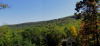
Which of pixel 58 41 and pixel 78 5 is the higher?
pixel 78 5

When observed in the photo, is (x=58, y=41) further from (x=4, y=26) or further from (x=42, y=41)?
(x=4, y=26)

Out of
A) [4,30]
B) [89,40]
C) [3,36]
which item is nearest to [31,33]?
[4,30]

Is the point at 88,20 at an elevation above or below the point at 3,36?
above

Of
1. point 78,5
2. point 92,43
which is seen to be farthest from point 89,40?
point 78,5

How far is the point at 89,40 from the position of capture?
984 inches

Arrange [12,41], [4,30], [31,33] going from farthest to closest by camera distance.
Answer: [31,33], [4,30], [12,41]

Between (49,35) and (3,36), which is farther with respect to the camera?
(49,35)

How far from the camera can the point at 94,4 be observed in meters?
23.1

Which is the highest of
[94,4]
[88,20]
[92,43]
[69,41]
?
[94,4]

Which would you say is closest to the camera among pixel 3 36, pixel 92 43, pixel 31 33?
pixel 92 43

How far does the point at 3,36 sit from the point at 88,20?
27239 millimetres

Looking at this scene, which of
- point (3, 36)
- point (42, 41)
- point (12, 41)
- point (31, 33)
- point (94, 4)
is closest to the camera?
point (94, 4)

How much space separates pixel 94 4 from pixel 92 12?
36.9 inches

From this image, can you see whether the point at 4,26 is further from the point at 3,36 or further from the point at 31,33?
the point at 31,33
